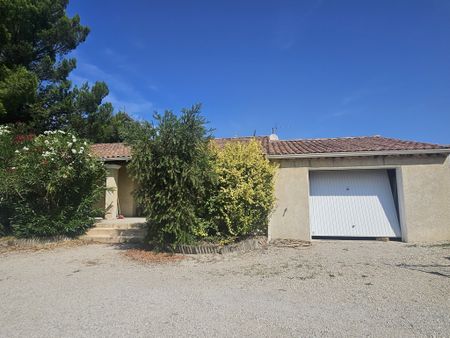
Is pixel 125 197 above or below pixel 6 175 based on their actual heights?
below

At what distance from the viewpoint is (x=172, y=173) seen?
8.69m

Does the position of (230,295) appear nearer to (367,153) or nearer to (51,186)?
(51,186)

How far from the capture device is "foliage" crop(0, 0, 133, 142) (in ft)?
50.9

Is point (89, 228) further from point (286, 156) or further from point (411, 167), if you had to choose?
point (411, 167)

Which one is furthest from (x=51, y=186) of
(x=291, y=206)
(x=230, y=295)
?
(x=291, y=206)

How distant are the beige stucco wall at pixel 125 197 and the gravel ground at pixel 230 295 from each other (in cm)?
674

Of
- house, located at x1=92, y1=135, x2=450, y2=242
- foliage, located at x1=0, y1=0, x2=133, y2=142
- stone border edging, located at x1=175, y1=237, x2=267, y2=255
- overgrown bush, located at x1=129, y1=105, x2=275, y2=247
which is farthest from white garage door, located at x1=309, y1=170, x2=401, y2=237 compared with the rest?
foliage, located at x1=0, y1=0, x2=133, y2=142

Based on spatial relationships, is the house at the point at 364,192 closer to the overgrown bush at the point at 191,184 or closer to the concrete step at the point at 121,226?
the overgrown bush at the point at 191,184

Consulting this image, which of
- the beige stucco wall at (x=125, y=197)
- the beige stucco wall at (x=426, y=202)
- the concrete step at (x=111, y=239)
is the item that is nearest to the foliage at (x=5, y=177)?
the concrete step at (x=111, y=239)

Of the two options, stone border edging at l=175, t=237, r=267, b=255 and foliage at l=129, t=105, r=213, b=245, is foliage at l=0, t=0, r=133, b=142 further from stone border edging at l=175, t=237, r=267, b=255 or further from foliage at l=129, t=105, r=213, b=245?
stone border edging at l=175, t=237, r=267, b=255

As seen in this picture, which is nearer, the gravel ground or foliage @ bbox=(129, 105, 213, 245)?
the gravel ground

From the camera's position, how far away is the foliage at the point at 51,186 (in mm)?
10203

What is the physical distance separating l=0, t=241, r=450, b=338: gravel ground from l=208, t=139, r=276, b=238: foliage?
41.8 inches

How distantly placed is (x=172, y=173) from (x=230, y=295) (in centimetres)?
408
